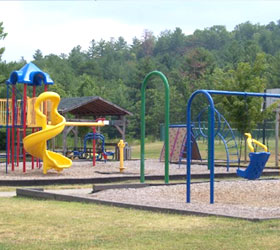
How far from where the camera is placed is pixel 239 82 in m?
31.3

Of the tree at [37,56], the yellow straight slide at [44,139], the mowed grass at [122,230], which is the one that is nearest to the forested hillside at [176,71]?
the tree at [37,56]

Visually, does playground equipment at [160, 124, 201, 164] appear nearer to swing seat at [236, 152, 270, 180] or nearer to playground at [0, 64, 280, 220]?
playground at [0, 64, 280, 220]

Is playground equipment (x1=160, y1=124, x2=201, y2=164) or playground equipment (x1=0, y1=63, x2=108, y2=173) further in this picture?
playground equipment (x1=160, y1=124, x2=201, y2=164)

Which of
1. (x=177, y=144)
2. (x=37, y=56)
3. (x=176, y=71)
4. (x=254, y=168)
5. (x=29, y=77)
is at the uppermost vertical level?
(x=37, y=56)

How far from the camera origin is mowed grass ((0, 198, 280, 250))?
7.57 metres

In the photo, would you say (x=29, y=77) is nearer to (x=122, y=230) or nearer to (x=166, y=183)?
(x=166, y=183)

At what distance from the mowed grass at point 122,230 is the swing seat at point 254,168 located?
5887 millimetres

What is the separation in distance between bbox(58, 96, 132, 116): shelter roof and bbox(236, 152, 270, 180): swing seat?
16515mm

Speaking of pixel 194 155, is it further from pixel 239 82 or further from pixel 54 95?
pixel 54 95

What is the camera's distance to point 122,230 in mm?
8703

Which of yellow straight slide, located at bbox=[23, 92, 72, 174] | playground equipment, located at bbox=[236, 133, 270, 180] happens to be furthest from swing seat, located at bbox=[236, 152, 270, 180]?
yellow straight slide, located at bbox=[23, 92, 72, 174]

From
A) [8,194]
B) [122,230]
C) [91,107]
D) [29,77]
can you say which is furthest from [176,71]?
[122,230]

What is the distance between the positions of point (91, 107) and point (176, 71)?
42.7 meters

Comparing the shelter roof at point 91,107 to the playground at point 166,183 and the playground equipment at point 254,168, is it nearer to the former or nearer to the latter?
the playground at point 166,183
